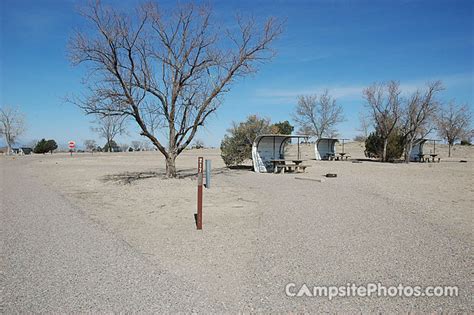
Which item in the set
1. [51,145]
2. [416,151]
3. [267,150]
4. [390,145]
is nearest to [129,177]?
[267,150]

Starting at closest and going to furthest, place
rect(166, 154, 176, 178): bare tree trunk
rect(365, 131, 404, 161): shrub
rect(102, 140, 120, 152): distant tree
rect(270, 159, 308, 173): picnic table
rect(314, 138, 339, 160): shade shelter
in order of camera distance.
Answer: rect(166, 154, 176, 178): bare tree trunk → rect(270, 159, 308, 173): picnic table → rect(365, 131, 404, 161): shrub → rect(314, 138, 339, 160): shade shelter → rect(102, 140, 120, 152): distant tree

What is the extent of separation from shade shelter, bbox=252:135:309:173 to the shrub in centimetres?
1832

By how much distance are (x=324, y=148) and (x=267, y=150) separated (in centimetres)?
1829

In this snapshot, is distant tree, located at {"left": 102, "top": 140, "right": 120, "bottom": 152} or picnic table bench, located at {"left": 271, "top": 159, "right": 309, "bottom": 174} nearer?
picnic table bench, located at {"left": 271, "top": 159, "right": 309, "bottom": 174}

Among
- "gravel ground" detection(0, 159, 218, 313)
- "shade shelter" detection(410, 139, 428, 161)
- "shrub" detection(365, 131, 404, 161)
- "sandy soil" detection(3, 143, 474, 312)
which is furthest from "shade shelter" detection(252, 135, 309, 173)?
"shade shelter" detection(410, 139, 428, 161)

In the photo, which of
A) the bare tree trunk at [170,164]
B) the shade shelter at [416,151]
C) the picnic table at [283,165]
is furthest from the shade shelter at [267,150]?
the shade shelter at [416,151]

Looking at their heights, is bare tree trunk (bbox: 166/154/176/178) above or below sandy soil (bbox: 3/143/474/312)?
above

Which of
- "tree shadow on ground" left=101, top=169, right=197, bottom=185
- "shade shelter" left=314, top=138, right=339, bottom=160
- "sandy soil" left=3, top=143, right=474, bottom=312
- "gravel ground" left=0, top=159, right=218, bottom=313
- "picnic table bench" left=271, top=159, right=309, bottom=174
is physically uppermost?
"shade shelter" left=314, top=138, right=339, bottom=160

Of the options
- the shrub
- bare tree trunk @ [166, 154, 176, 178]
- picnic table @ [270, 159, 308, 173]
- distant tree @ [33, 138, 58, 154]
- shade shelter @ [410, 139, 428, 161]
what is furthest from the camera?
distant tree @ [33, 138, 58, 154]

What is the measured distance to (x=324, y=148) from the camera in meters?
37.0

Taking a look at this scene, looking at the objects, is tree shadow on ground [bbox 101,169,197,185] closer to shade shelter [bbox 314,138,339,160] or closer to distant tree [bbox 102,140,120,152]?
shade shelter [bbox 314,138,339,160]

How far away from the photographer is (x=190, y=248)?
510cm

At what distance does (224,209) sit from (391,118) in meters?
29.7

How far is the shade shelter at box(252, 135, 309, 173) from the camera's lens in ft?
65.1
